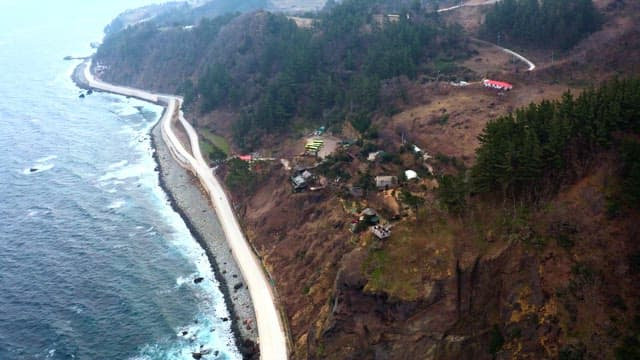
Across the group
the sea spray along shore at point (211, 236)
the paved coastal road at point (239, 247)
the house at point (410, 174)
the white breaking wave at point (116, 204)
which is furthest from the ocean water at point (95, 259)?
the house at point (410, 174)

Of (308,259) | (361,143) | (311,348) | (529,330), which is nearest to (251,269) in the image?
(308,259)

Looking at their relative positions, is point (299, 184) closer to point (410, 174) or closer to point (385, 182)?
point (385, 182)

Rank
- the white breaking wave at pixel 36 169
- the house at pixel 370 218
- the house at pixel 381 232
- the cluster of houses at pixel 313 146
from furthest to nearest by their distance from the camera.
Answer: the white breaking wave at pixel 36 169, the cluster of houses at pixel 313 146, the house at pixel 370 218, the house at pixel 381 232

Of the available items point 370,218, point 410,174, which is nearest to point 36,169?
point 370,218

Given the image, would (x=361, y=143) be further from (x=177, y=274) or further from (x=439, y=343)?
(x=439, y=343)

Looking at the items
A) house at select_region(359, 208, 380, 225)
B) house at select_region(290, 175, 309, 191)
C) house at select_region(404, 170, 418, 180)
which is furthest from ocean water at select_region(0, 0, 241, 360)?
house at select_region(404, 170, 418, 180)

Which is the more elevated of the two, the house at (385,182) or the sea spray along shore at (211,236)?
the house at (385,182)

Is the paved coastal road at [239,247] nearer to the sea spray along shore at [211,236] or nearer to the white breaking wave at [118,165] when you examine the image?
the sea spray along shore at [211,236]
